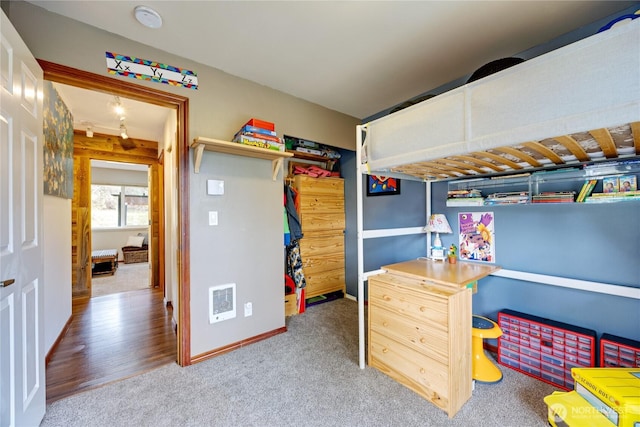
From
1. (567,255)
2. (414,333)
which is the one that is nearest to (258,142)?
(414,333)

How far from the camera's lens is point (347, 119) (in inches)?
127

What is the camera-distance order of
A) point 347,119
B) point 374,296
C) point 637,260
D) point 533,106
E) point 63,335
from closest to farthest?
point 533,106 < point 637,260 < point 374,296 < point 63,335 < point 347,119

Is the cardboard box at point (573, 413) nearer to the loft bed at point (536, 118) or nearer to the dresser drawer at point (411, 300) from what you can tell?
the dresser drawer at point (411, 300)

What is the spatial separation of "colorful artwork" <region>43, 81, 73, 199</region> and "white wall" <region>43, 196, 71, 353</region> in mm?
127

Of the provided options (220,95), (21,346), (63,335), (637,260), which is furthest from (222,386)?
(637,260)

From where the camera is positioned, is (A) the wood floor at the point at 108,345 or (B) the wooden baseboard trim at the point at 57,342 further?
(B) the wooden baseboard trim at the point at 57,342

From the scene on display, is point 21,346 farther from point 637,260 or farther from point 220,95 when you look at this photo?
point 637,260

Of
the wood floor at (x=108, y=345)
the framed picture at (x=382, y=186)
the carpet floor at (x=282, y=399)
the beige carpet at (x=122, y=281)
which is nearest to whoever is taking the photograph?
the carpet floor at (x=282, y=399)

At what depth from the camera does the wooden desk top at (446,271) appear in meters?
1.70

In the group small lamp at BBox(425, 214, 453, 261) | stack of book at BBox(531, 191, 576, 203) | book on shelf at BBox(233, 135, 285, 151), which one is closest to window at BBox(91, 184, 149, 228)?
book on shelf at BBox(233, 135, 285, 151)

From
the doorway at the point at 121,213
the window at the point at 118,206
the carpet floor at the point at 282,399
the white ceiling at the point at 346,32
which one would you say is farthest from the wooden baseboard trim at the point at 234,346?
the window at the point at 118,206

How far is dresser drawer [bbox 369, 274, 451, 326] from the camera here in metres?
1.55

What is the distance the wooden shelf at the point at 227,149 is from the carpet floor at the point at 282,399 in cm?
158

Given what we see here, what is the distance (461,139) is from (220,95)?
193 cm
